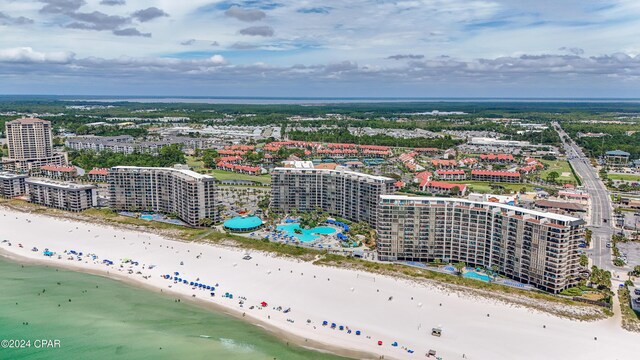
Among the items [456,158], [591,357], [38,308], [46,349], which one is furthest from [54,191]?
[456,158]

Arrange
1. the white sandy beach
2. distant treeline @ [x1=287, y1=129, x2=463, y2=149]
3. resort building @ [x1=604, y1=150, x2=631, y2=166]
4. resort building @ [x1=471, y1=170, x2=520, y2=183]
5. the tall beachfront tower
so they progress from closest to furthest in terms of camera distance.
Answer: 1. the white sandy beach
2. resort building @ [x1=471, y1=170, x2=520, y2=183]
3. the tall beachfront tower
4. resort building @ [x1=604, y1=150, x2=631, y2=166]
5. distant treeline @ [x1=287, y1=129, x2=463, y2=149]

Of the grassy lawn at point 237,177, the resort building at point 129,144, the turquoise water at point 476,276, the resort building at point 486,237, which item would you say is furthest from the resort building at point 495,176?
the resort building at point 129,144

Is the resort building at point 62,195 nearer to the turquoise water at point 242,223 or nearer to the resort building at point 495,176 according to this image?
the turquoise water at point 242,223

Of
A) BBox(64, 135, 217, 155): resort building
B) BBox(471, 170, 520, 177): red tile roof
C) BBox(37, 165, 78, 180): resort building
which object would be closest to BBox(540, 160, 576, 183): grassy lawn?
BBox(471, 170, 520, 177): red tile roof

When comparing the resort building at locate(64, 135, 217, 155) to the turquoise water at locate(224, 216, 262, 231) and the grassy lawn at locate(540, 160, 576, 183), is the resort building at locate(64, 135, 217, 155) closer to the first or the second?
the turquoise water at locate(224, 216, 262, 231)

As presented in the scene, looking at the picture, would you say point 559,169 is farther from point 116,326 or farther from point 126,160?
point 116,326

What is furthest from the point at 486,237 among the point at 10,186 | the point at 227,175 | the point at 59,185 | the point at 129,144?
the point at 129,144
